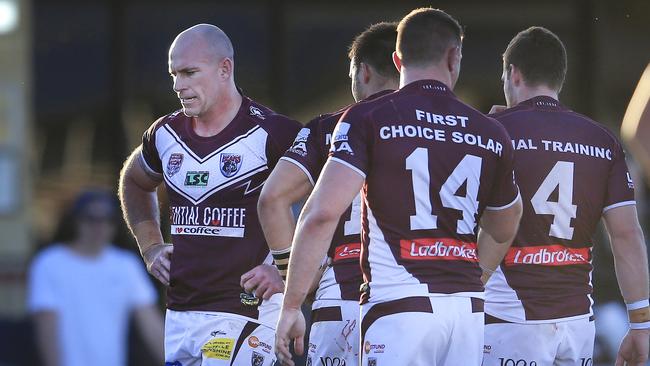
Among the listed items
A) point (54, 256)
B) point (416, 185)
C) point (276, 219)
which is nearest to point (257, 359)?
point (276, 219)

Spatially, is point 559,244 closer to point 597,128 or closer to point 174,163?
point 597,128

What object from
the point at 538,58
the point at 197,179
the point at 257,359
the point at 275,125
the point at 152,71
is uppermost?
the point at 152,71

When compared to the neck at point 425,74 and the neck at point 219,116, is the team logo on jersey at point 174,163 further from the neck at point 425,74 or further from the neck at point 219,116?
the neck at point 425,74

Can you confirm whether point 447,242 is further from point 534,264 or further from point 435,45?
point 534,264

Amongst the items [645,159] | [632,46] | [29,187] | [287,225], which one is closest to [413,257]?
[287,225]

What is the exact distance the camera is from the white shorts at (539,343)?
6.42 metres

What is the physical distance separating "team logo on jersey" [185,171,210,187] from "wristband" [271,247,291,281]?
516mm

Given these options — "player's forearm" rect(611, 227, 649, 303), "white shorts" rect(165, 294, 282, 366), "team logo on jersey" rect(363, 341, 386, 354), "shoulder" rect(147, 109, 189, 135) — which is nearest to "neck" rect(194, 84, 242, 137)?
"shoulder" rect(147, 109, 189, 135)

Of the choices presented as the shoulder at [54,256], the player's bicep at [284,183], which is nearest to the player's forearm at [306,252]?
the player's bicep at [284,183]

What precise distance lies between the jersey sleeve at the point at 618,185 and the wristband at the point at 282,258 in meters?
1.59

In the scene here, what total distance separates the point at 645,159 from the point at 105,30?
9.63m

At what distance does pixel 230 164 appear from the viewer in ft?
20.4

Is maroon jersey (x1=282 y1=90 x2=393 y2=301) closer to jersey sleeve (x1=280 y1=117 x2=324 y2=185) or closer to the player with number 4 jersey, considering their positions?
jersey sleeve (x1=280 y1=117 x2=324 y2=185)

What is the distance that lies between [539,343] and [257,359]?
4.34 ft
